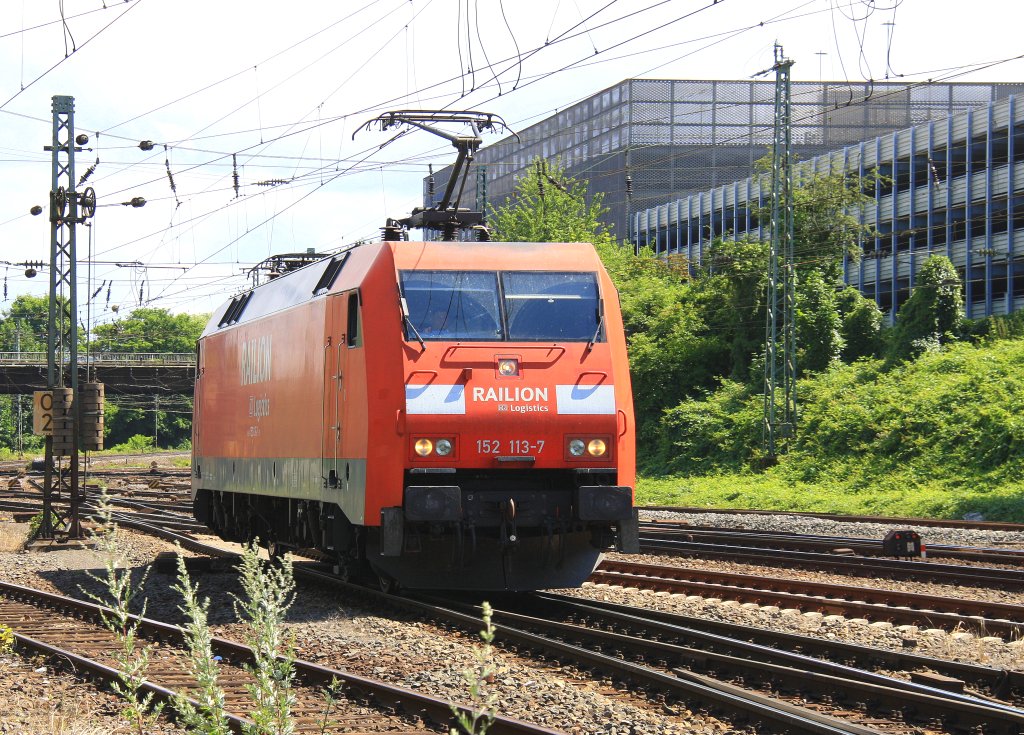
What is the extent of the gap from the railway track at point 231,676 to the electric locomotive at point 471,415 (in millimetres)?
2224

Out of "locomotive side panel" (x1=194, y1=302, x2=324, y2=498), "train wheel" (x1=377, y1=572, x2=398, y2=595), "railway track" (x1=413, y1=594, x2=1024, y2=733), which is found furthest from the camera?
"locomotive side panel" (x1=194, y1=302, x2=324, y2=498)

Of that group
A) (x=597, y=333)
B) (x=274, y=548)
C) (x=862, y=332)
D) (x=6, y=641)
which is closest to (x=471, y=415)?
(x=597, y=333)

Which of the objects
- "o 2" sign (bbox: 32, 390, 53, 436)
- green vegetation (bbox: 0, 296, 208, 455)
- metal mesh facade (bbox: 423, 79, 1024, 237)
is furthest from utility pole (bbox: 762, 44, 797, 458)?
green vegetation (bbox: 0, 296, 208, 455)

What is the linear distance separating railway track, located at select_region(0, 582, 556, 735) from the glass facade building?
110 feet

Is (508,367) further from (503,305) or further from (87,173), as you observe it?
(87,173)

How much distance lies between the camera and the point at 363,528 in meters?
13.1

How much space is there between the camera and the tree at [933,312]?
135 ft

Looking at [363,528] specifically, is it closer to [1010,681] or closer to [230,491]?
[230,491]

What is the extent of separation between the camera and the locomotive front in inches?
473

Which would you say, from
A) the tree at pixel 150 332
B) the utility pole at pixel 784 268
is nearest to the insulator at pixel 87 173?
the utility pole at pixel 784 268

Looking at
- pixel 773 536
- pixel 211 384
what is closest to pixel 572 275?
pixel 211 384

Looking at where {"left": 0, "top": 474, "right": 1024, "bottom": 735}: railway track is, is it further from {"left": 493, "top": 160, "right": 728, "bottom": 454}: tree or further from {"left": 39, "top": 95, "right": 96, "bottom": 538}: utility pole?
{"left": 493, "top": 160, "right": 728, "bottom": 454}: tree

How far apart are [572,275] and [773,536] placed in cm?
1041

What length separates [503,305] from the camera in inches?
504
